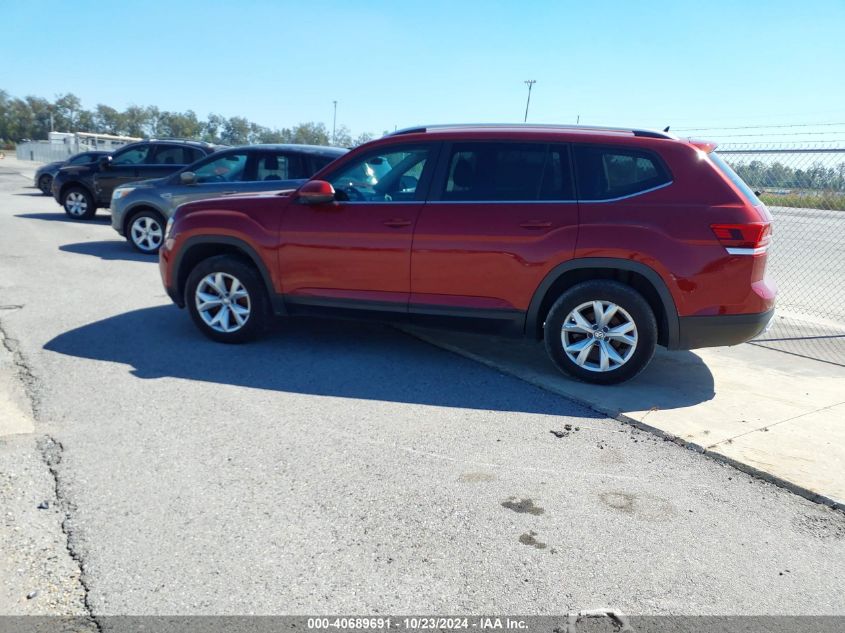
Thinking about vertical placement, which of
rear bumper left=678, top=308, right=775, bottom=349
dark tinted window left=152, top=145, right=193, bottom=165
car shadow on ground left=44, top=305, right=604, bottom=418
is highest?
dark tinted window left=152, top=145, right=193, bottom=165

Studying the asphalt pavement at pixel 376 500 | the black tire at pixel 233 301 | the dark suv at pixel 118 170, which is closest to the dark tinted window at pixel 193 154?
the dark suv at pixel 118 170

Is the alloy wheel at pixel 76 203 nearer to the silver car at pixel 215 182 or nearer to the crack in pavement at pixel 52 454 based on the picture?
the silver car at pixel 215 182

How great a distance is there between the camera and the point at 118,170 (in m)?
14.4

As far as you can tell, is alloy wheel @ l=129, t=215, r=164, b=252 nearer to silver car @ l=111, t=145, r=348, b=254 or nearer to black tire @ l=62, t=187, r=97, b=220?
silver car @ l=111, t=145, r=348, b=254

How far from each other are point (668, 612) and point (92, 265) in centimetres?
916

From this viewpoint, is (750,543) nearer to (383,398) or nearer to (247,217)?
(383,398)

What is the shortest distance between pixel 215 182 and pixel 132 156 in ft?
16.2

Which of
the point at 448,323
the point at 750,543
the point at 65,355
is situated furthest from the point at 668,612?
the point at 65,355

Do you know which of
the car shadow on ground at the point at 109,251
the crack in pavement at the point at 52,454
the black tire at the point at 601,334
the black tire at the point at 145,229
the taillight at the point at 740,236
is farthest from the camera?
the black tire at the point at 145,229

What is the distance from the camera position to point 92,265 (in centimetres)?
980

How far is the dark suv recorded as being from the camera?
546 inches

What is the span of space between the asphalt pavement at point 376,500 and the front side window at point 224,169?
4841mm

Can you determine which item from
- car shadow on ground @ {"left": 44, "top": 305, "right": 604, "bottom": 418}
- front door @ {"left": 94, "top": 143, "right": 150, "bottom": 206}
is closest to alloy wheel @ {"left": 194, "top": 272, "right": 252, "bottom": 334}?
car shadow on ground @ {"left": 44, "top": 305, "right": 604, "bottom": 418}

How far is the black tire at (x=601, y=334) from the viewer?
5156 millimetres
